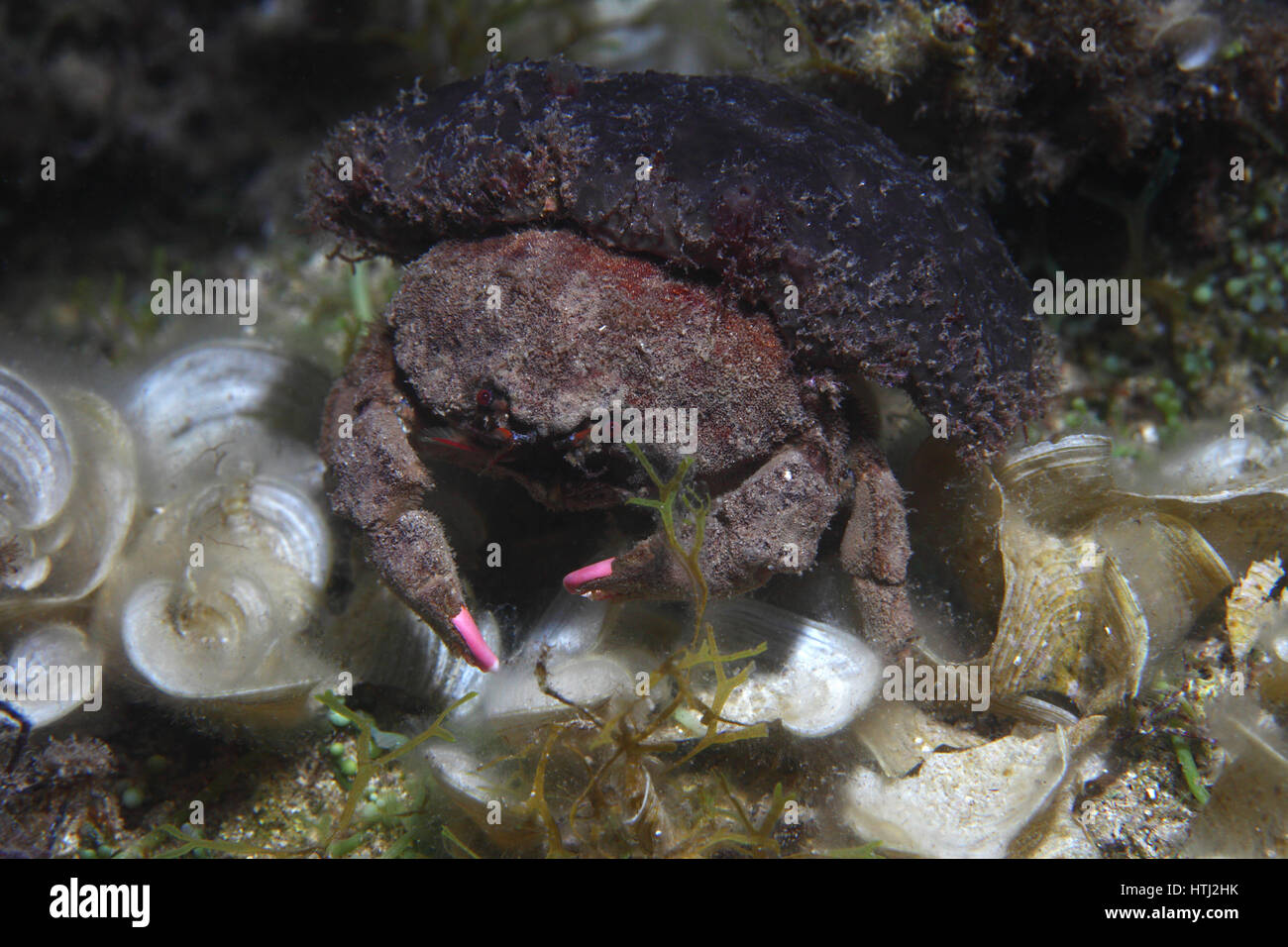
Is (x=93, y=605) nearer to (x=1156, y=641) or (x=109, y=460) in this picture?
(x=109, y=460)

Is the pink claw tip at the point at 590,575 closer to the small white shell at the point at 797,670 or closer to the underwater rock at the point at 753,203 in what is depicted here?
→ the small white shell at the point at 797,670

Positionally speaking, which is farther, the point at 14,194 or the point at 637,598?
the point at 14,194

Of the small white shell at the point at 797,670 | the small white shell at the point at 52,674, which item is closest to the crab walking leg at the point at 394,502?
the small white shell at the point at 797,670

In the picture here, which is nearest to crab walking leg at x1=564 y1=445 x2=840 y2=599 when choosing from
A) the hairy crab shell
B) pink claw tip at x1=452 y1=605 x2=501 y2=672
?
pink claw tip at x1=452 y1=605 x2=501 y2=672

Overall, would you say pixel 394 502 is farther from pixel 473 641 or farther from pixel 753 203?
pixel 753 203

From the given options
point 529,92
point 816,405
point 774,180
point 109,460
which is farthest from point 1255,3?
point 109,460

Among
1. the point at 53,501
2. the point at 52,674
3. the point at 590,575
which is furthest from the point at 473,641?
the point at 53,501
